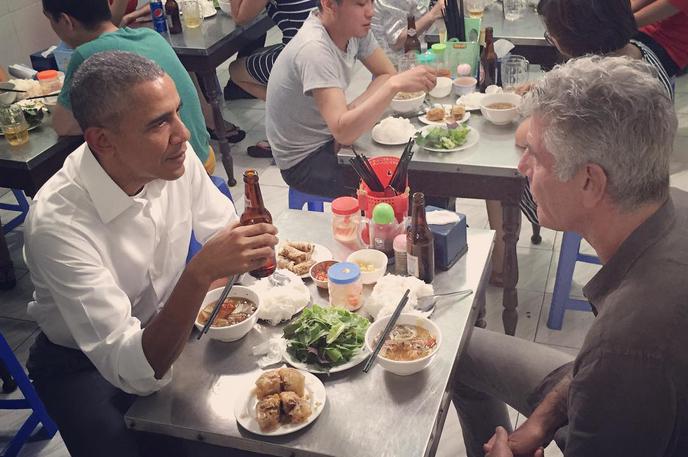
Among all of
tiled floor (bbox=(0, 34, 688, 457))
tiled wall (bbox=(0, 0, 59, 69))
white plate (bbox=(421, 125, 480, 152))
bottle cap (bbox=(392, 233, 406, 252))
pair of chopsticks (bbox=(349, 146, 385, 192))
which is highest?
pair of chopsticks (bbox=(349, 146, 385, 192))

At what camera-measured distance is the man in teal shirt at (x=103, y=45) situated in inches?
112

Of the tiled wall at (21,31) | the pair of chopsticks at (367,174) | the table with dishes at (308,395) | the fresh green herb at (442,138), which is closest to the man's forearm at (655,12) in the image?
the fresh green herb at (442,138)

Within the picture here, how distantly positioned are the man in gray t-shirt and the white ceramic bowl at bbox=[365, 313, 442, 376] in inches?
44.1

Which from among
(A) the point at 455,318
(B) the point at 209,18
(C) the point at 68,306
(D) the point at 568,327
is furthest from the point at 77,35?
(D) the point at 568,327

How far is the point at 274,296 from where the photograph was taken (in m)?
1.81

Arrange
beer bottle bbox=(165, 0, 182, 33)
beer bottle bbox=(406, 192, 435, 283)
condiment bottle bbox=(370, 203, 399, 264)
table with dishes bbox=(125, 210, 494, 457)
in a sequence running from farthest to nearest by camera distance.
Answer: beer bottle bbox=(165, 0, 182, 33), condiment bottle bbox=(370, 203, 399, 264), beer bottle bbox=(406, 192, 435, 283), table with dishes bbox=(125, 210, 494, 457)

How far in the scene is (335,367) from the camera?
1639 mm

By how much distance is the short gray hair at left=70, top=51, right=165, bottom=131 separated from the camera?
70.7 inches

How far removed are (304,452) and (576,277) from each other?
225 centimetres

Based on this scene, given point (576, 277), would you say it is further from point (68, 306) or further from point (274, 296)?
point (68, 306)

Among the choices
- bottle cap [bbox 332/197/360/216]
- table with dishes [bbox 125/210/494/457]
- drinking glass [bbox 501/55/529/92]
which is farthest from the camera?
drinking glass [bbox 501/55/529/92]

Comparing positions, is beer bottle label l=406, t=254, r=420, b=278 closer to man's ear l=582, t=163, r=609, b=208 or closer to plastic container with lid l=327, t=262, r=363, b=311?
plastic container with lid l=327, t=262, r=363, b=311

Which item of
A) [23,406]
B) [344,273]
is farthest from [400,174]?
[23,406]

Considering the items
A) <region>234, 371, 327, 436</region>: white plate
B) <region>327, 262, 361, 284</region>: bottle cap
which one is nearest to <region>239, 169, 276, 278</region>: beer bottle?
<region>327, 262, 361, 284</region>: bottle cap
